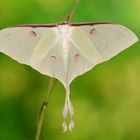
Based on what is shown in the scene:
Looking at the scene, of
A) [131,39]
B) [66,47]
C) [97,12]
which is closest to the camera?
[131,39]

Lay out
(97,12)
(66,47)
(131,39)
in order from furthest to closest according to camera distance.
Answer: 1. (97,12)
2. (66,47)
3. (131,39)

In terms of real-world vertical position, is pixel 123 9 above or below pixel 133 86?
above

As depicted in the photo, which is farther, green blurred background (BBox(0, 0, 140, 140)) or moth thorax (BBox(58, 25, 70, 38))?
green blurred background (BBox(0, 0, 140, 140))

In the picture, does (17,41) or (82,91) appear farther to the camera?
(82,91)

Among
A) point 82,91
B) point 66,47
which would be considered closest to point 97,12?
point 82,91

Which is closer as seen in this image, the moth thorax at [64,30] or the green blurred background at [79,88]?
the moth thorax at [64,30]

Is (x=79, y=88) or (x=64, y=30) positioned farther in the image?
(x=79, y=88)

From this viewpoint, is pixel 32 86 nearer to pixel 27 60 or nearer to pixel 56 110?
pixel 56 110
